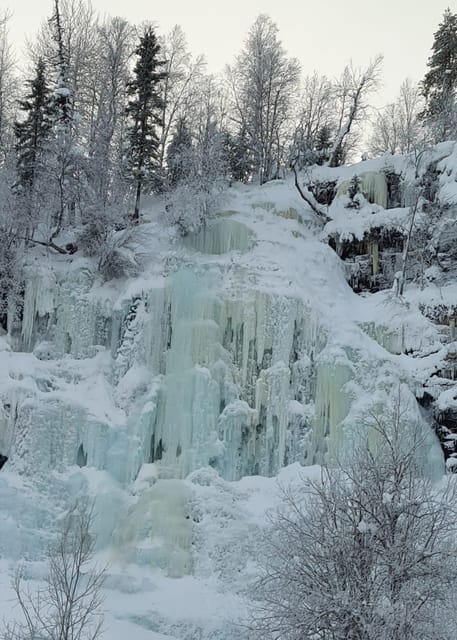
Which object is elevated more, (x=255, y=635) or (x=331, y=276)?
(x=331, y=276)

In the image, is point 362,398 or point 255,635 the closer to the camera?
point 255,635

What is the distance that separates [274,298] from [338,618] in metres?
9.74

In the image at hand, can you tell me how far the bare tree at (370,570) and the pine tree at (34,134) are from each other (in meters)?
14.6

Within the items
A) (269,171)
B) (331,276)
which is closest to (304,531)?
(331,276)

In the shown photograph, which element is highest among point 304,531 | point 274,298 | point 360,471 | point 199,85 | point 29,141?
point 199,85

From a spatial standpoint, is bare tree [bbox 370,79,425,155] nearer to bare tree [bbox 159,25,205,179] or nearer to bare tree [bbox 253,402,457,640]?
bare tree [bbox 159,25,205,179]

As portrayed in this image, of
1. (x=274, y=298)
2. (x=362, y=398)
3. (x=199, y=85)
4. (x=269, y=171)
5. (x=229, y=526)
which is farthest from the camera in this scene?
(x=199, y=85)

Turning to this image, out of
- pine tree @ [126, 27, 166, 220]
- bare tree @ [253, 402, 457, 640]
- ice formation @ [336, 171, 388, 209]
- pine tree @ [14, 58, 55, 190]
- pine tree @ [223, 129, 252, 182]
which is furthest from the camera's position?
pine tree @ [223, 129, 252, 182]

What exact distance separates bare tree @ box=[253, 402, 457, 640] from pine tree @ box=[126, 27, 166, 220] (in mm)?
14056

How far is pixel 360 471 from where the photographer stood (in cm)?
1012

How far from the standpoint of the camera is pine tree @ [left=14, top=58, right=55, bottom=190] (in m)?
20.9

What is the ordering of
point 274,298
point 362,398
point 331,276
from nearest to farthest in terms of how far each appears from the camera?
point 362,398 → point 274,298 → point 331,276

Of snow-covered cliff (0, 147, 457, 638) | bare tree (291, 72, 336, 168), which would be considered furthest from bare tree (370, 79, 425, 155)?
snow-covered cliff (0, 147, 457, 638)

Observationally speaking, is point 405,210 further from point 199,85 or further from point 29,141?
point 199,85
